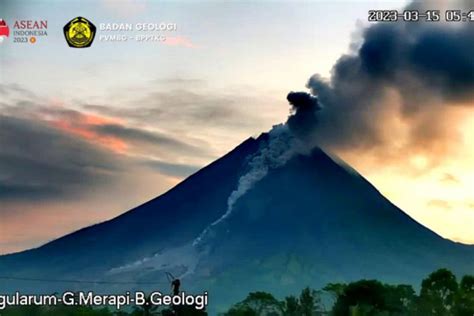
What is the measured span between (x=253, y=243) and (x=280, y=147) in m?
1.52

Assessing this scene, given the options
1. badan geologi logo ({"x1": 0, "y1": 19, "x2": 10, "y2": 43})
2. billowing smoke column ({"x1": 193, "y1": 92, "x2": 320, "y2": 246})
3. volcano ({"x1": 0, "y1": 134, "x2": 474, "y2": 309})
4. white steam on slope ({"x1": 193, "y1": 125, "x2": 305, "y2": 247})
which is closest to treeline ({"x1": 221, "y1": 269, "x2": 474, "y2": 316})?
volcano ({"x1": 0, "y1": 134, "x2": 474, "y2": 309})

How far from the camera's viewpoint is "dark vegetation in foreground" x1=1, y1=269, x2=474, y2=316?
8117 mm

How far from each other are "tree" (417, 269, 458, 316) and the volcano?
0.98 feet

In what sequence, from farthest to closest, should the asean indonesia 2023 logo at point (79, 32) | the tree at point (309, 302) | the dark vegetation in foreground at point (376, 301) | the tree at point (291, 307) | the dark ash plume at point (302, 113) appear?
the tree at point (291, 307) → the tree at point (309, 302) → the dark vegetation in foreground at point (376, 301) → the dark ash plume at point (302, 113) → the asean indonesia 2023 logo at point (79, 32)

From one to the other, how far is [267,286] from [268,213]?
49.2 inches

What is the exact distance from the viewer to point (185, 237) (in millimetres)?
12961

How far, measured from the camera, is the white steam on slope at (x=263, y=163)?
1120 cm

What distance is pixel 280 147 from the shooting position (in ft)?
38.7

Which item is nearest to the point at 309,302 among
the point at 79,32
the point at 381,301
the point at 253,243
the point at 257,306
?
the point at 257,306

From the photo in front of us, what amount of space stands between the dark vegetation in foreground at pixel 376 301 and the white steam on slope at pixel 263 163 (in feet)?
6.91

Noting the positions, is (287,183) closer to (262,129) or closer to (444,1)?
(262,129)

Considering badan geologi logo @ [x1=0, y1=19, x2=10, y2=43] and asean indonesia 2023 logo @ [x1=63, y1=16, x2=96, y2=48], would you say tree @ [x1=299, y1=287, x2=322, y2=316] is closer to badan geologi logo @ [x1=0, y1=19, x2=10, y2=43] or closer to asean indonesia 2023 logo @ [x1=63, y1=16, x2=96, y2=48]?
asean indonesia 2023 logo @ [x1=63, y1=16, x2=96, y2=48]

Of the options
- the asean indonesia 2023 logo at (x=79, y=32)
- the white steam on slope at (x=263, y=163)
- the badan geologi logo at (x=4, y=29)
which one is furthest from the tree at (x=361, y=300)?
the badan geologi logo at (x=4, y=29)

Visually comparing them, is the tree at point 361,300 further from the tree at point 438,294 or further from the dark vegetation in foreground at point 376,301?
the tree at point 438,294
